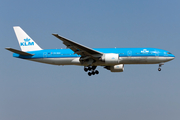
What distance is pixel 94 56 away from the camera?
39.9m

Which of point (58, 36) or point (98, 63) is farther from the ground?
point (58, 36)

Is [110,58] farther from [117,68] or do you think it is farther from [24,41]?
[24,41]

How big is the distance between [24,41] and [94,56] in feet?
43.3

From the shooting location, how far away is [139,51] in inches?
1566

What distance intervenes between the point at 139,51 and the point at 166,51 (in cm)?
402

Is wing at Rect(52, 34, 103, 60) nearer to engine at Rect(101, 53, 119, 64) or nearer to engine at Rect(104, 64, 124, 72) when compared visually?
engine at Rect(101, 53, 119, 64)

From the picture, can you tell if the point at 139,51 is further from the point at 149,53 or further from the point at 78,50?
the point at 78,50

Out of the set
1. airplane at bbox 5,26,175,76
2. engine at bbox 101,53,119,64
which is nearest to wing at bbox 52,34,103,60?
airplane at bbox 5,26,175,76

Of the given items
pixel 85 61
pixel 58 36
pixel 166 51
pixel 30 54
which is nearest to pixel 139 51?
pixel 166 51

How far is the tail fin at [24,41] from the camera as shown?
1794 inches

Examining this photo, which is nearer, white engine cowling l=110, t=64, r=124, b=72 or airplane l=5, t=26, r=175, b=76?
airplane l=5, t=26, r=175, b=76

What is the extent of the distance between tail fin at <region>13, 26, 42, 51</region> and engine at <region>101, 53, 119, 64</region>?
11649mm

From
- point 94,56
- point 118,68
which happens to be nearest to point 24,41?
point 94,56

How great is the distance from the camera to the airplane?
39.2 metres
